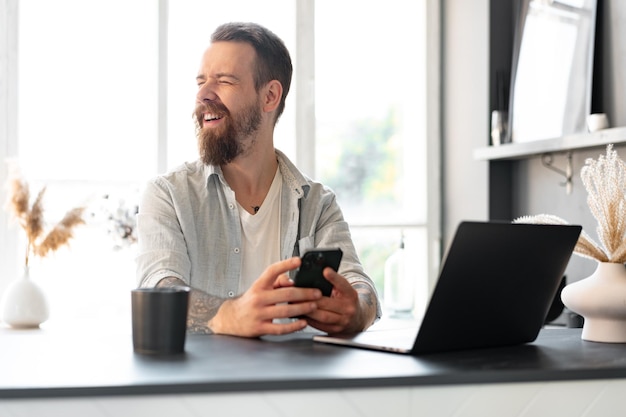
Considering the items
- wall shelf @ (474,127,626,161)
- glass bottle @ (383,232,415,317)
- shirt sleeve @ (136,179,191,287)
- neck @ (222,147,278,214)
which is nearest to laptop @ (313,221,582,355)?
shirt sleeve @ (136,179,191,287)

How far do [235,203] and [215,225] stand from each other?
8 centimetres

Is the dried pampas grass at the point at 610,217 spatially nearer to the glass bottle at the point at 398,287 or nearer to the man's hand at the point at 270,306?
the man's hand at the point at 270,306

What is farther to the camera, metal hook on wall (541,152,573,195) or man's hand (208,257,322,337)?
metal hook on wall (541,152,573,195)

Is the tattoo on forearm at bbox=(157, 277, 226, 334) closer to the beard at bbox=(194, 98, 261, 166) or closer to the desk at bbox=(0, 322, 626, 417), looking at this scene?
the desk at bbox=(0, 322, 626, 417)

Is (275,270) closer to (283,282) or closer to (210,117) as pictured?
(283,282)

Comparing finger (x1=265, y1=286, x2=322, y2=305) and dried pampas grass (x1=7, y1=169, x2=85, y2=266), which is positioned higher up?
dried pampas grass (x1=7, y1=169, x2=85, y2=266)

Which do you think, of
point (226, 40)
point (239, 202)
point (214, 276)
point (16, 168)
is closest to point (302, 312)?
point (214, 276)

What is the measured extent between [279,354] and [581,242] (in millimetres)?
641

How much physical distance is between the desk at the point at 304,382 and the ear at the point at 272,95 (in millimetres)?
1393

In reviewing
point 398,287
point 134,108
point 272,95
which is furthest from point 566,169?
point 134,108

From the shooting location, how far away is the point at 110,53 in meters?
3.97

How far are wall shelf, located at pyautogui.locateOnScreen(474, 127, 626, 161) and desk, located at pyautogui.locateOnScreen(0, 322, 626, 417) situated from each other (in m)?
1.79

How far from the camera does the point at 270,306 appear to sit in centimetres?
160

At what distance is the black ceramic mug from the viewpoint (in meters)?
1.30
